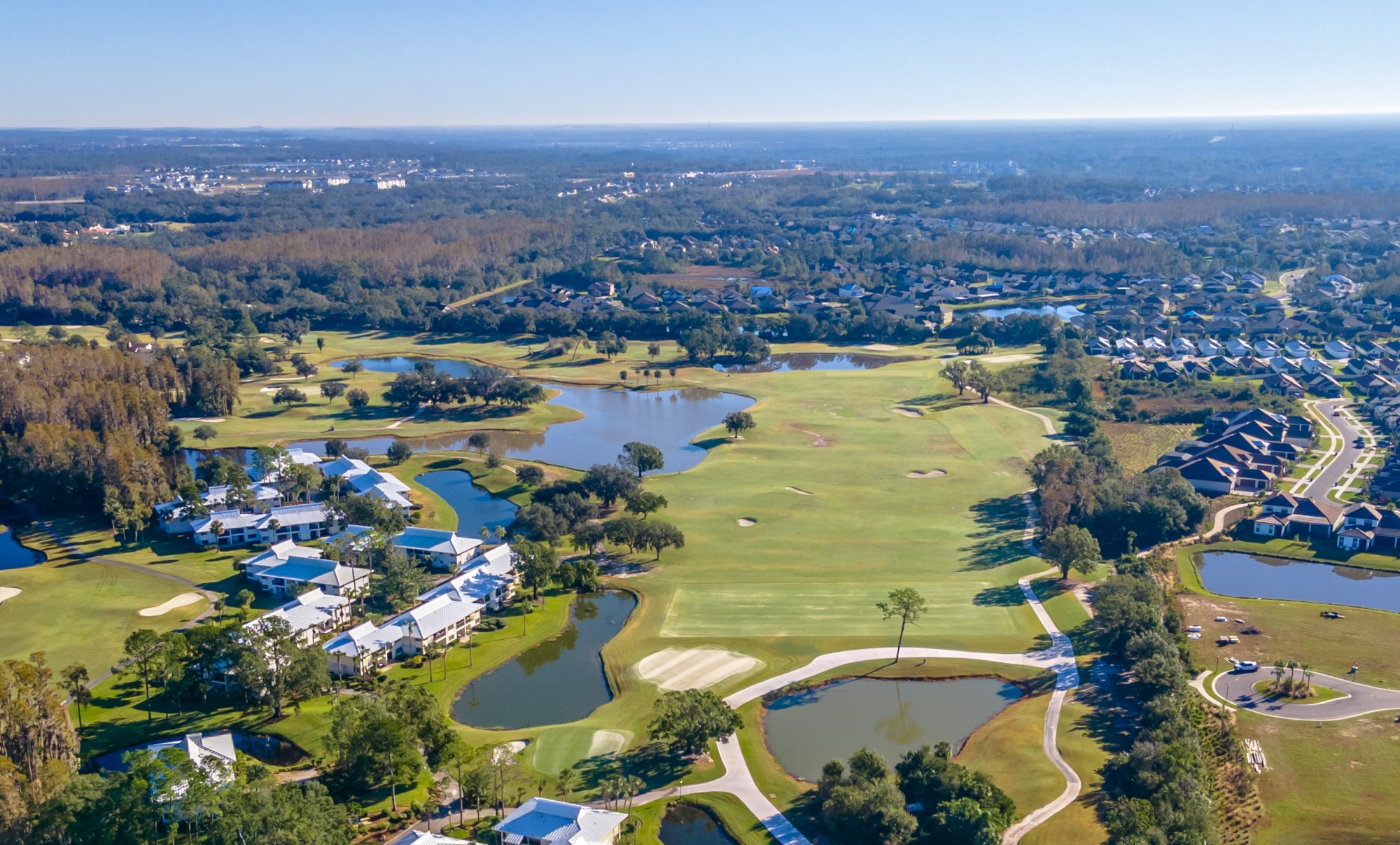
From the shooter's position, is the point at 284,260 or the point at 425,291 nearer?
the point at 425,291

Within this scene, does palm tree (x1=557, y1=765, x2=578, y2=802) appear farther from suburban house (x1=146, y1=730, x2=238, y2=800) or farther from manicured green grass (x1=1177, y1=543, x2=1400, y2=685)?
manicured green grass (x1=1177, y1=543, x2=1400, y2=685)

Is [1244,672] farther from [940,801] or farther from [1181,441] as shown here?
[1181,441]

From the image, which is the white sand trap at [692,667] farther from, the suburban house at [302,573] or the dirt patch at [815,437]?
the dirt patch at [815,437]

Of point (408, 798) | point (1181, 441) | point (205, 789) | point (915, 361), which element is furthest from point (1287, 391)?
point (205, 789)

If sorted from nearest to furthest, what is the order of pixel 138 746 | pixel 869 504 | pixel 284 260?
pixel 138 746
pixel 869 504
pixel 284 260

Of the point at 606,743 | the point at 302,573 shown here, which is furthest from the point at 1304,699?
the point at 302,573

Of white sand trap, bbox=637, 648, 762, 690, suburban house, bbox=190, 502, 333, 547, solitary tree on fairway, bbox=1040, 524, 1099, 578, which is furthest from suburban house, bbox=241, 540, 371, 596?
solitary tree on fairway, bbox=1040, 524, 1099, 578
